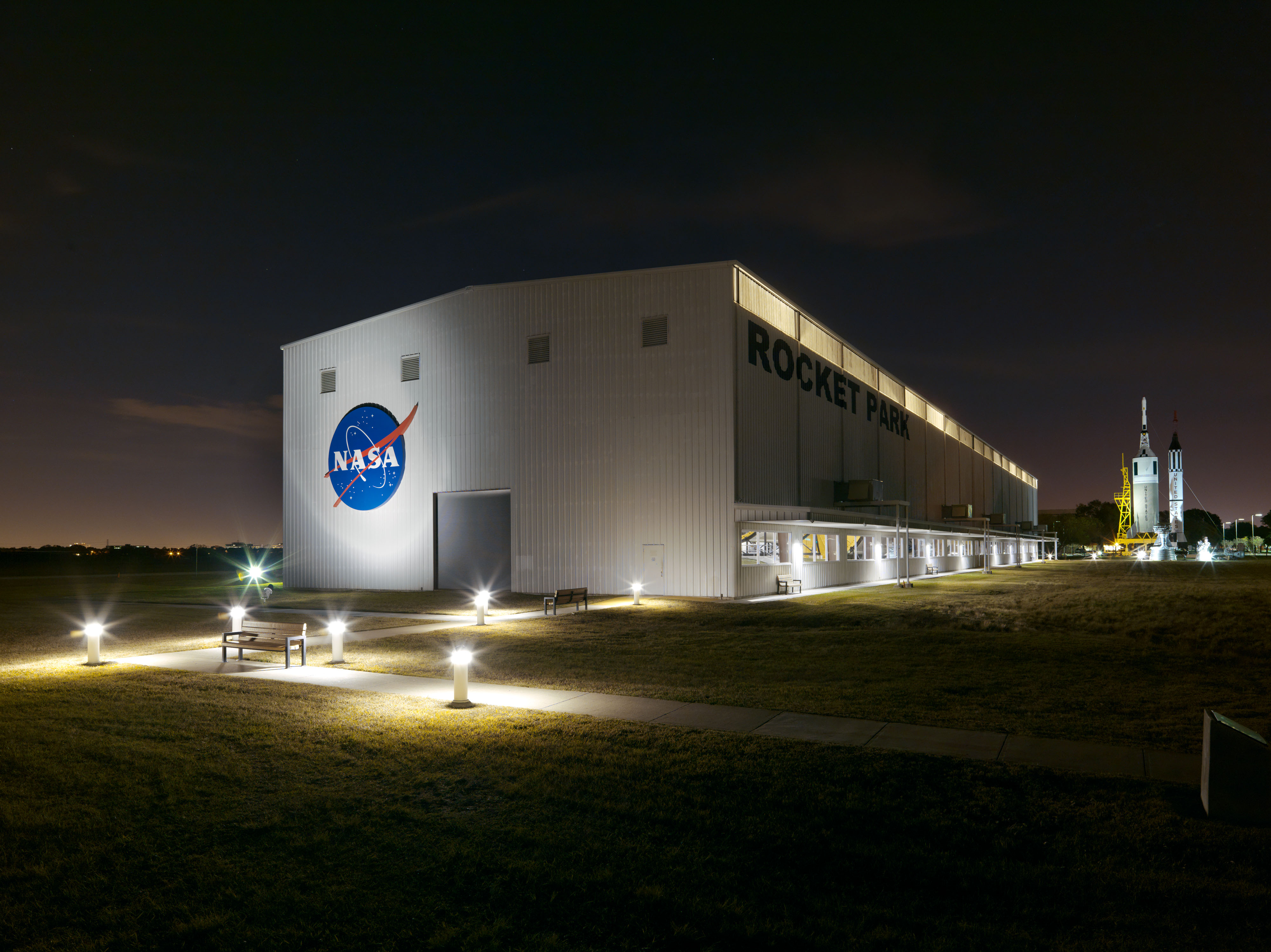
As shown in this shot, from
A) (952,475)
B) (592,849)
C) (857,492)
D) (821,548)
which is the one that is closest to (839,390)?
(857,492)

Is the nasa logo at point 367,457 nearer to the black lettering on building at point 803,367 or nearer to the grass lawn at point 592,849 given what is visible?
the black lettering on building at point 803,367

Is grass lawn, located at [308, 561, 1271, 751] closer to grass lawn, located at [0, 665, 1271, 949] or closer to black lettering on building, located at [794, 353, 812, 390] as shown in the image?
grass lawn, located at [0, 665, 1271, 949]

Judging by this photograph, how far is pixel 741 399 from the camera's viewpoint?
98.0ft

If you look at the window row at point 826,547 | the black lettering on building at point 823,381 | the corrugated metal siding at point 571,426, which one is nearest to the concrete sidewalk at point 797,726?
the corrugated metal siding at point 571,426

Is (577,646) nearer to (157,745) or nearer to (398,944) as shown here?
(157,745)

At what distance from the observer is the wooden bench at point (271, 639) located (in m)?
13.5

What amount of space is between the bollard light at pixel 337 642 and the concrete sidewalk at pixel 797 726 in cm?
61

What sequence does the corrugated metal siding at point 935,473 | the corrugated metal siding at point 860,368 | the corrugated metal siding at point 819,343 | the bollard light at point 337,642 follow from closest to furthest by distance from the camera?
the bollard light at point 337,642 < the corrugated metal siding at point 819,343 < the corrugated metal siding at point 860,368 < the corrugated metal siding at point 935,473

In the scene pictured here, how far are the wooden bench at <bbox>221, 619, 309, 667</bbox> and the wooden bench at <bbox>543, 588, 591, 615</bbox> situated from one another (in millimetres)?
9438

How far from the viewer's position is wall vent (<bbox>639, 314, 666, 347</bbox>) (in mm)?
30625

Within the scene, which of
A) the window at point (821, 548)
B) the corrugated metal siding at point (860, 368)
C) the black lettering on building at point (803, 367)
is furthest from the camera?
the corrugated metal siding at point (860, 368)

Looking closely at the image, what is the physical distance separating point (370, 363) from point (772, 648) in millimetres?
29174

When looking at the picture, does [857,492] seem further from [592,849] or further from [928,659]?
[592,849]

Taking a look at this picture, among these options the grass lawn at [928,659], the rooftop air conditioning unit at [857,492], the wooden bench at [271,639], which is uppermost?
the rooftop air conditioning unit at [857,492]
